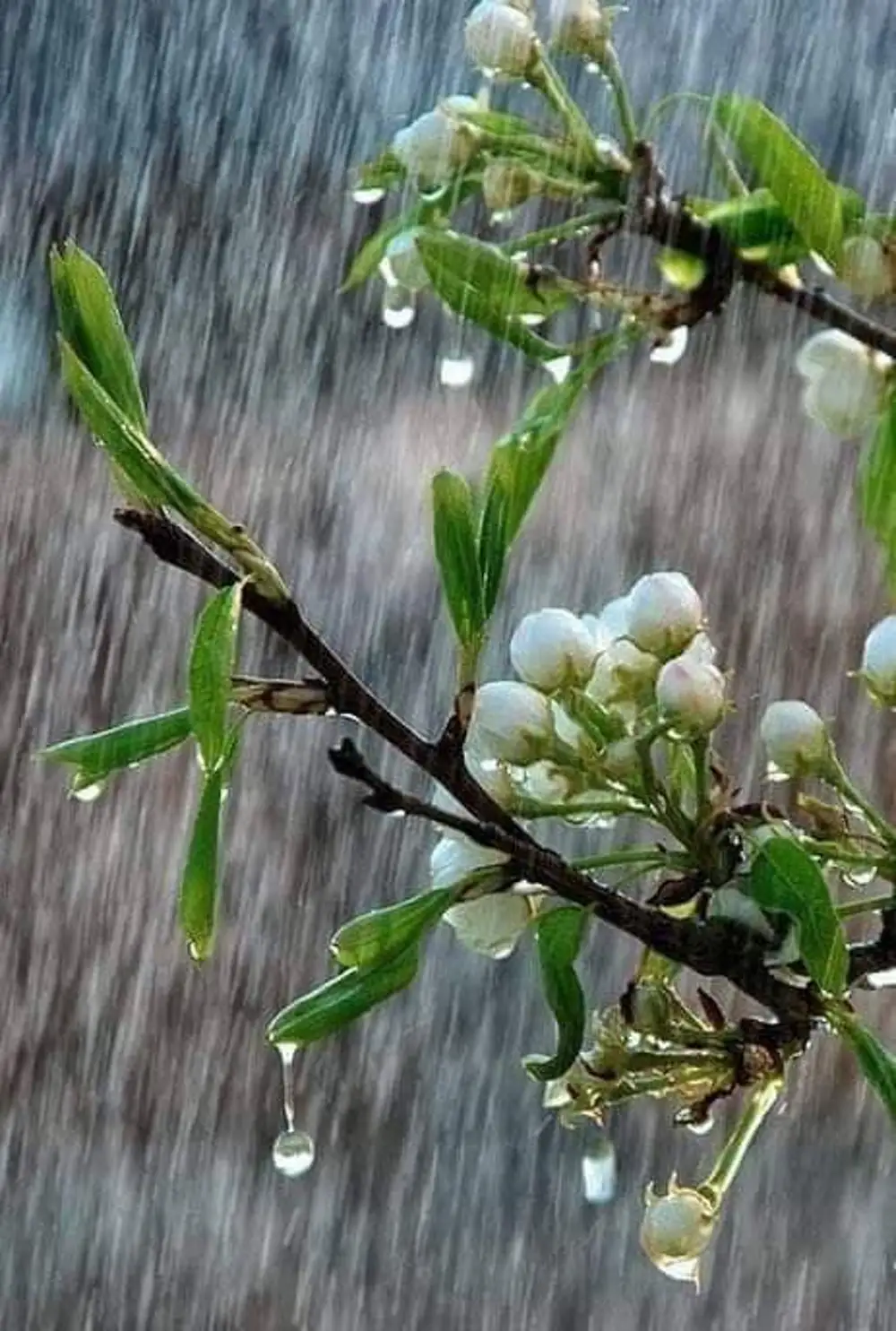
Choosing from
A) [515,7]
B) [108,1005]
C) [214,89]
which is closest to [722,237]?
[515,7]

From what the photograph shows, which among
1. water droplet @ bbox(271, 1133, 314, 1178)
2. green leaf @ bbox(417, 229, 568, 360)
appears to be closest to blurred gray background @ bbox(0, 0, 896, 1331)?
water droplet @ bbox(271, 1133, 314, 1178)

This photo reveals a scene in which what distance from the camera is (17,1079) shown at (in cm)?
121

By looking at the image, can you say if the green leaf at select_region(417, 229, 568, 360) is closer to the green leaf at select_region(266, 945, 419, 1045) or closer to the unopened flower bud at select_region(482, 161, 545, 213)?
the unopened flower bud at select_region(482, 161, 545, 213)

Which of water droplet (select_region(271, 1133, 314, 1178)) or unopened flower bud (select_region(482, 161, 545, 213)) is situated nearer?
unopened flower bud (select_region(482, 161, 545, 213))

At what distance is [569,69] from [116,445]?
3.34 ft

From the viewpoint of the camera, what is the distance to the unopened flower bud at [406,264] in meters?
0.34

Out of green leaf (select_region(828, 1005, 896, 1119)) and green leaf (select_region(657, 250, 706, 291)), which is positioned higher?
green leaf (select_region(657, 250, 706, 291))

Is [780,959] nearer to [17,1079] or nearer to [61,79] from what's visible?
[17,1079]

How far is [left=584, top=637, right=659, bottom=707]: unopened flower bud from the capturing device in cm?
33

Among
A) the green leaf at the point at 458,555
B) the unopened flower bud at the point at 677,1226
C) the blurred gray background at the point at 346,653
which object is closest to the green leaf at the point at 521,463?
the green leaf at the point at 458,555

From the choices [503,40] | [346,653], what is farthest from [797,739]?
[346,653]

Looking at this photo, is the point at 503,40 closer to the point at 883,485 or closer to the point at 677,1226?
the point at 883,485

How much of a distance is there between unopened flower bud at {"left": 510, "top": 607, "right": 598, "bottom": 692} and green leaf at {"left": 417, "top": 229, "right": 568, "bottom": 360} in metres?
0.05

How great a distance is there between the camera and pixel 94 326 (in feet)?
1.03
